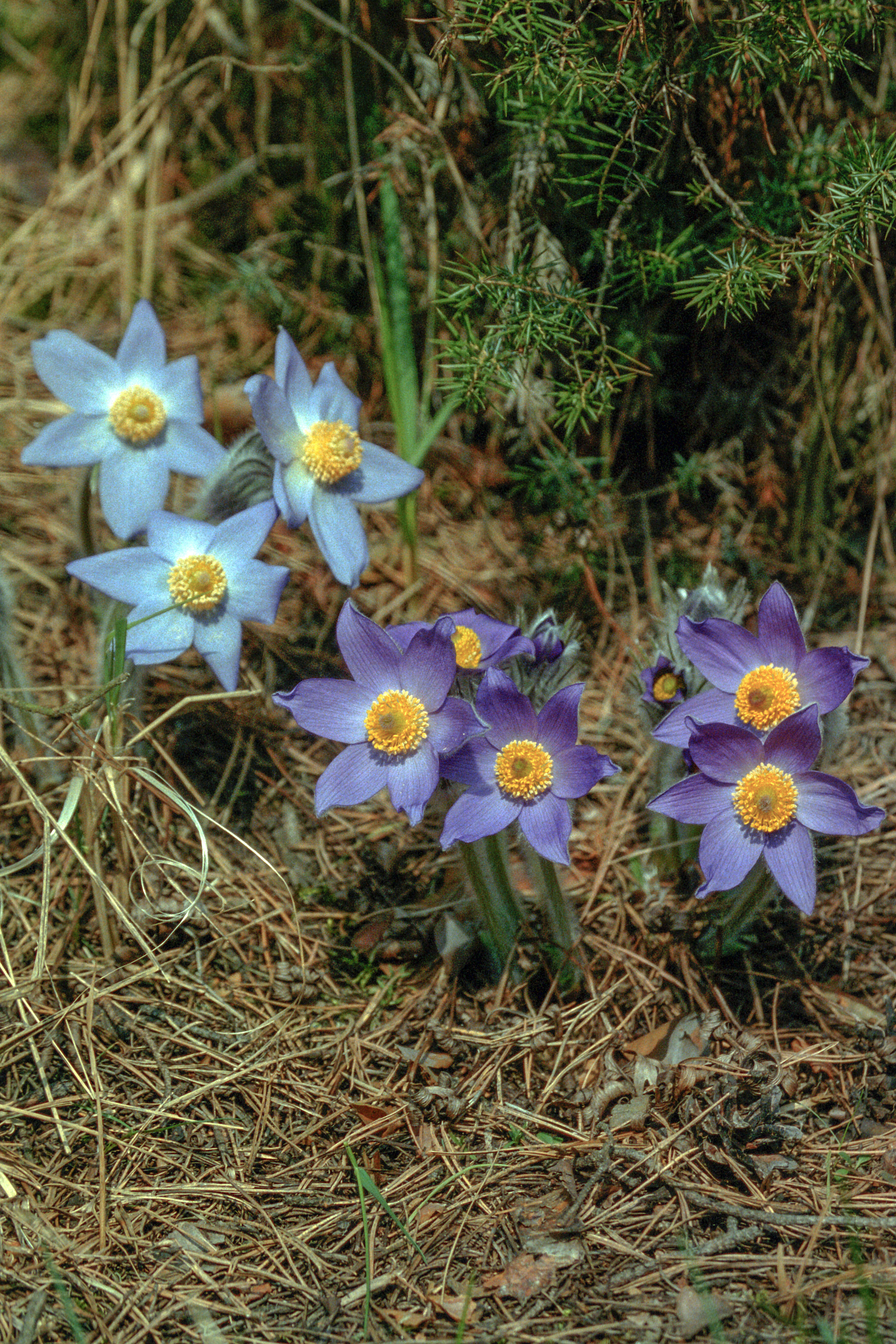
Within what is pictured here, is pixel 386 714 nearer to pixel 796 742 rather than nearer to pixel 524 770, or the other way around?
pixel 524 770

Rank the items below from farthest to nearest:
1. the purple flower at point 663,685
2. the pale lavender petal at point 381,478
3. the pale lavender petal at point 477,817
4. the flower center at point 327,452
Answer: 1. the pale lavender petal at point 381,478
2. the flower center at point 327,452
3. the purple flower at point 663,685
4. the pale lavender petal at point 477,817

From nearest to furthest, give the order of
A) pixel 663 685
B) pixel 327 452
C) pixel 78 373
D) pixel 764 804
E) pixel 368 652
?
pixel 764 804 → pixel 368 652 → pixel 663 685 → pixel 327 452 → pixel 78 373

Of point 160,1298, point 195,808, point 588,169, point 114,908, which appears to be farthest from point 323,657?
point 160,1298

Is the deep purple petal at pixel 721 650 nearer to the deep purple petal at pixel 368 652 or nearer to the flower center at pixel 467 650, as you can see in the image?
the flower center at pixel 467 650

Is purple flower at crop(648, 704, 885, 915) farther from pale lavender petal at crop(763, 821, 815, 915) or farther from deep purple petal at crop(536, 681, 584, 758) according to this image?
deep purple petal at crop(536, 681, 584, 758)

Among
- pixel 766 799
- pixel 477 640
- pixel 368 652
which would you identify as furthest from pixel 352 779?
pixel 766 799

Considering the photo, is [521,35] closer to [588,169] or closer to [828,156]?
[588,169]

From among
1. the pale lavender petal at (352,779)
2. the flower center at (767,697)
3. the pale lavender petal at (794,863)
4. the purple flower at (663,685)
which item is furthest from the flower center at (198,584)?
the pale lavender petal at (794,863)
